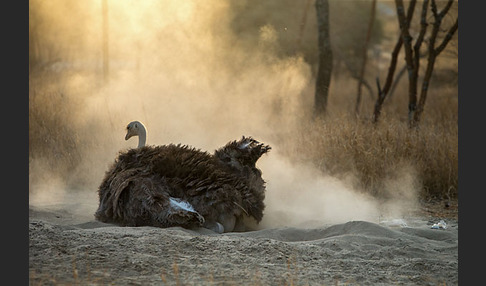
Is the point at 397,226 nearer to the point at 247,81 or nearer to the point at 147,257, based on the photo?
the point at 147,257

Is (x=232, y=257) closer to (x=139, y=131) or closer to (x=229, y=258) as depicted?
(x=229, y=258)

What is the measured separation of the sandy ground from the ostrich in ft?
0.68

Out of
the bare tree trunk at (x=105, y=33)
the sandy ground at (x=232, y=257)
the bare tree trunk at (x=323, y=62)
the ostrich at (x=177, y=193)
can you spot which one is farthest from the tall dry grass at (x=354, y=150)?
the bare tree trunk at (x=105, y=33)

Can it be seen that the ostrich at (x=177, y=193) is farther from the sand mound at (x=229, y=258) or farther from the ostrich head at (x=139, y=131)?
the ostrich head at (x=139, y=131)

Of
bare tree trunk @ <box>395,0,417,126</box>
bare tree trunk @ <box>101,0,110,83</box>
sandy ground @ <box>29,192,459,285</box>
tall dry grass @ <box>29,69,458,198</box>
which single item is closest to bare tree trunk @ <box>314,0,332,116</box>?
bare tree trunk @ <box>395,0,417,126</box>

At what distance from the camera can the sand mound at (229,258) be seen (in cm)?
480

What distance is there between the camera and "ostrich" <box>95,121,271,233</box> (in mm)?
6402

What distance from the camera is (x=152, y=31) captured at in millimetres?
13289

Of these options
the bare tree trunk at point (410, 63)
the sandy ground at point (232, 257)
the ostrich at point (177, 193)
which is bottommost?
the sandy ground at point (232, 257)

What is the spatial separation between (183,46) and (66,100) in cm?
255

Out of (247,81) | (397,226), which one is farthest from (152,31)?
(397,226)

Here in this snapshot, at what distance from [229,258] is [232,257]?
0.04 metres

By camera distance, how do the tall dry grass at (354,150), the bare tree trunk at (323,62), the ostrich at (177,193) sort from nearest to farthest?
the ostrich at (177,193) < the tall dry grass at (354,150) < the bare tree trunk at (323,62)

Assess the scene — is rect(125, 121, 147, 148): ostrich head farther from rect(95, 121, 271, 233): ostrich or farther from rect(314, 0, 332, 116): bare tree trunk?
rect(314, 0, 332, 116): bare tree trunk
